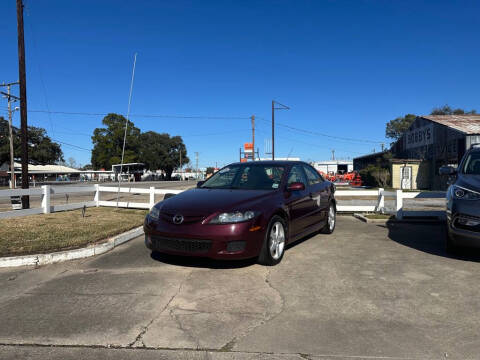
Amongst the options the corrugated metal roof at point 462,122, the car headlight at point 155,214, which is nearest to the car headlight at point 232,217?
the car headlight at point 155,214

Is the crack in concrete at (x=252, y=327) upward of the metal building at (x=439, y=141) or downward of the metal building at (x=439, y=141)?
downward

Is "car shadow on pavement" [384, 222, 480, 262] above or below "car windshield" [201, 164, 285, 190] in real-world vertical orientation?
below

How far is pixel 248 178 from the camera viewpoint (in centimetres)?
598

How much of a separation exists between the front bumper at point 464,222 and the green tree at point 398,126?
71.1 m

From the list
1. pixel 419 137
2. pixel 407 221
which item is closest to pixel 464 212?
pixel 407 221

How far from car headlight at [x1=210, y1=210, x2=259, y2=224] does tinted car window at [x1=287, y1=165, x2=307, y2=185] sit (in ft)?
A: 4.77

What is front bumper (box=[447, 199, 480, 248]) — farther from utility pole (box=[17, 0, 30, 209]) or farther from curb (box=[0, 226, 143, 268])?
utility pole (box=[17, 0, 30, 209])

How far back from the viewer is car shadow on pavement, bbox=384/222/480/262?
554 centimetres

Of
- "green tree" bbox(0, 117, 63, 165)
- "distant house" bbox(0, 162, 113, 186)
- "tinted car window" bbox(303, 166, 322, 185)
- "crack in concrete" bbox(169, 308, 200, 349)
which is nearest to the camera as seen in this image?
"crack in concrete" bbox(169, 308, 200, 349)

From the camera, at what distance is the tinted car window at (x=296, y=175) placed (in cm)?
602

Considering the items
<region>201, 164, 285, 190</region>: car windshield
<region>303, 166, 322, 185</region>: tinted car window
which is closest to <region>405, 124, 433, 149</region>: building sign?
<region>303, 166, 322, 185</region>: tinted car window

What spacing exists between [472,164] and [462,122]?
23.7 meters

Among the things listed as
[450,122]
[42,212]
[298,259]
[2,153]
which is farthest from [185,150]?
[298,259]

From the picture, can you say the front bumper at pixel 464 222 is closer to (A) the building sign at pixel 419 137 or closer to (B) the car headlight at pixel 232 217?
(B) the car headlight at pixel 232 217
